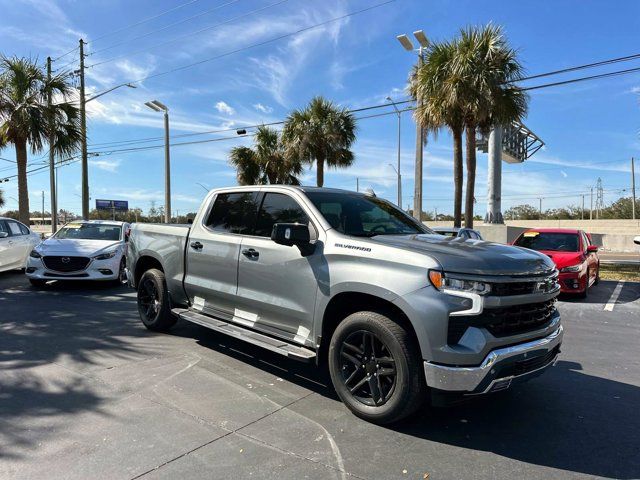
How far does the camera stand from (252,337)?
4.64 meters

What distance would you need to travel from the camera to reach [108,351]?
5625mm

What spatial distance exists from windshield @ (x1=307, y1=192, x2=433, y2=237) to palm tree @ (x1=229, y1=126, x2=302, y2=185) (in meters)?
20.8

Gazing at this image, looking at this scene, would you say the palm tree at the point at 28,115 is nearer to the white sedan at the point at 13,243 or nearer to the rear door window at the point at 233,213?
the white sedan at the point at 13,243

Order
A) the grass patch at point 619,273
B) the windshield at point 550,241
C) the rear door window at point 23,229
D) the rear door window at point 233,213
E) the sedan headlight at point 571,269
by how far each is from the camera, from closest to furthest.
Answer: the rear door window at point 233,213 → the sedan headlight at point 571,269 → the windshield at point 550,241 → the rear door window at point 23,229 → the grass patch at point 619,273

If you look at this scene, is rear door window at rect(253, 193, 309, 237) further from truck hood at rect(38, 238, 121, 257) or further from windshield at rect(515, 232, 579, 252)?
windshield at rect(515, 232, 579, 252)

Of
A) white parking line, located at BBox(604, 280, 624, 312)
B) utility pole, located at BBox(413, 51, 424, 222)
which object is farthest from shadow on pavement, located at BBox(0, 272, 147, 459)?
utility pole, located at BBox(413, 51, 424, 222)

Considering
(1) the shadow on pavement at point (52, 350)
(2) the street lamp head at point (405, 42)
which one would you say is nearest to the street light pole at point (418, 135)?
(2) the street lamp head at point (405, 42)

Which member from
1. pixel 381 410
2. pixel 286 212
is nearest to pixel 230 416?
pixel 381 410

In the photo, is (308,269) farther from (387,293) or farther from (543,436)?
(543,436)

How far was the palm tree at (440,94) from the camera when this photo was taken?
14.2 metres

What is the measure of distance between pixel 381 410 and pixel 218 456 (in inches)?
48.3

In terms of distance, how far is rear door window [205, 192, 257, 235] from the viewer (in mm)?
5199

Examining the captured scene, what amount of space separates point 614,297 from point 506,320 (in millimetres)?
8595

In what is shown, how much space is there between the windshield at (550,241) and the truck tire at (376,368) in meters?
8.43
